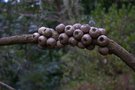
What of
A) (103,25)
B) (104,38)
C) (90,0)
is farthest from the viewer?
(90,0)

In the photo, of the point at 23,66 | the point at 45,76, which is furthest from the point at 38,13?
the point at 45,76

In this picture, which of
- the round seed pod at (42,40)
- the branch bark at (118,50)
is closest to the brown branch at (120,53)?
the branch bark at (118,50)

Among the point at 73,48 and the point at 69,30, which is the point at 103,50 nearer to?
the point at 69,30

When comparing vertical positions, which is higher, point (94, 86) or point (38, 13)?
point (38, 13)

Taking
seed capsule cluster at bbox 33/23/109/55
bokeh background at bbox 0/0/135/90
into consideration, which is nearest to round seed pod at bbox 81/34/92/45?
seed capsule cluster at bbox 33/23/109/55

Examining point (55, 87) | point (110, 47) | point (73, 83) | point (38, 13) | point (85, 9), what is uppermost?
point (110, 47)

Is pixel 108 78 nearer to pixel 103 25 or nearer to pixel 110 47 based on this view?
pixel 103 25

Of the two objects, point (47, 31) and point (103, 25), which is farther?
point (103, 25)

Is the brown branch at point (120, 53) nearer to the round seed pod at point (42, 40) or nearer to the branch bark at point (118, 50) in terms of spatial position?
the branch bark at point (118, 50)
